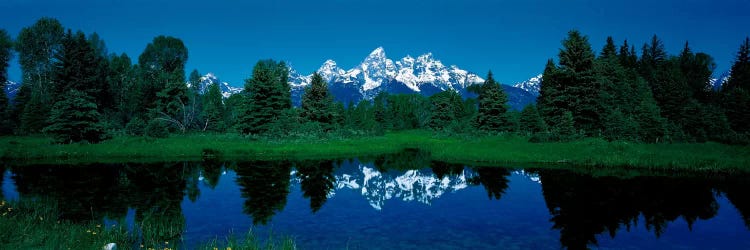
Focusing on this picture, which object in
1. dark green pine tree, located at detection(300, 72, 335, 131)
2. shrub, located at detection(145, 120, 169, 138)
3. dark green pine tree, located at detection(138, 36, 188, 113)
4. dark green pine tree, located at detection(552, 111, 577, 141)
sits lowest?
shrub, located at detection(145, 120, 169, 138)

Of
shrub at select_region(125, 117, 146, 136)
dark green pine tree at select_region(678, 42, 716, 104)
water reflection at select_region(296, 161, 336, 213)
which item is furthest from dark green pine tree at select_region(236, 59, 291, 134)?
dark green pine tree at select_region(678, 42, 716, 104)

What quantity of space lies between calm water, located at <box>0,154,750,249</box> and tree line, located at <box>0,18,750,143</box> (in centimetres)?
1665

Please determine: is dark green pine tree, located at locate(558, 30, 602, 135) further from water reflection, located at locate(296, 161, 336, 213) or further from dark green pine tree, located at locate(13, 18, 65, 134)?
dark green pine tree, located at locate(13, 18, 65, 134)

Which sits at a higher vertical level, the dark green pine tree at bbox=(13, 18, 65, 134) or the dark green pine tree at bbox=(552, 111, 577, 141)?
the dark green pine tree at bbox=(13, 18, 65, 134)

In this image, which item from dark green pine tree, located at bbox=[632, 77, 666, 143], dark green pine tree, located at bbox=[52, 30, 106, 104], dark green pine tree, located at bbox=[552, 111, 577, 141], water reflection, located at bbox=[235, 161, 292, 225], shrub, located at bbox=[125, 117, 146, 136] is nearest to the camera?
water reflection, located at bbox=[235, 161, 292, 225]

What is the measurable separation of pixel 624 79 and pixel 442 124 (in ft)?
122

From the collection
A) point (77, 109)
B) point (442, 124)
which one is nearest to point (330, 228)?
point (77, 109)

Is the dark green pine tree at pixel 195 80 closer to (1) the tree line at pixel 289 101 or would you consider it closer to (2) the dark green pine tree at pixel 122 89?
(1) the tree line at pixel 289 101

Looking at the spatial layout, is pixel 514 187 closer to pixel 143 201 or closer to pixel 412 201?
pixel 412 201

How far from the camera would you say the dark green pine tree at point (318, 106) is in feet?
177

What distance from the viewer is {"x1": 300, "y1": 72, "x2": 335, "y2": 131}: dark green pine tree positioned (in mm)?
54062

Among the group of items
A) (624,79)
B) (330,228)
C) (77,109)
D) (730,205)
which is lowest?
(330,228)

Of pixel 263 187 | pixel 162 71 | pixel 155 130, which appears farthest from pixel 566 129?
pixel 162 71

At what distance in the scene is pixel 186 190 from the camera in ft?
73.6
